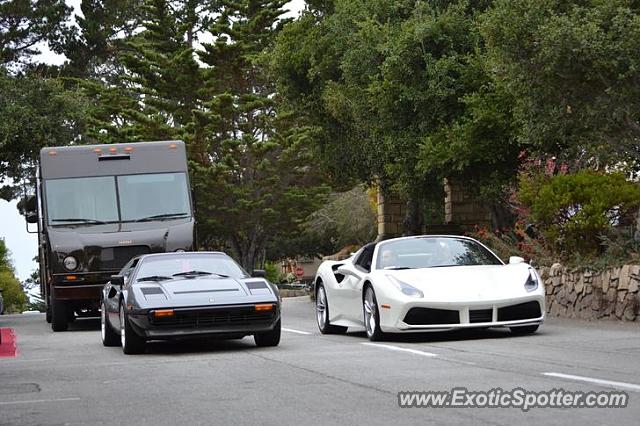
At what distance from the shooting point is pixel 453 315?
14.7 m

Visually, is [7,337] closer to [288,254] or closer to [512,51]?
[512,51]

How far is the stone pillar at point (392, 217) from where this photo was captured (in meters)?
47.3

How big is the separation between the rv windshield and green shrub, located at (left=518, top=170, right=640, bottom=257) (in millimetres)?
6587

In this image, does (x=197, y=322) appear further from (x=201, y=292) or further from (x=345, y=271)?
(x=345, y=271)

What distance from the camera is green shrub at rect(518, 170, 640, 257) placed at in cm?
2211

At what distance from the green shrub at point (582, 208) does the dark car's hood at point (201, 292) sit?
8692 millimetres

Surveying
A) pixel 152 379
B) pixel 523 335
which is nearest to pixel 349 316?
pixel 523 335

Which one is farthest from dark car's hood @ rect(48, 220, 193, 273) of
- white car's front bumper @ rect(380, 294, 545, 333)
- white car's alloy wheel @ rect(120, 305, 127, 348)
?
white car's front bumper @ rect(380, 294, 545, 333)

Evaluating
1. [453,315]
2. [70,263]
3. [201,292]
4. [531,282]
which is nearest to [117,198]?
[70,263]

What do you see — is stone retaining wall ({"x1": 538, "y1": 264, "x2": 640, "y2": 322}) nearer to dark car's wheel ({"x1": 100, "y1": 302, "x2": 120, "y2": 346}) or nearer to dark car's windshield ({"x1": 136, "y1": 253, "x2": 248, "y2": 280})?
dark car's windshield ({"x1": 136, "y1": 253, "x2": 248, "y2": 280})

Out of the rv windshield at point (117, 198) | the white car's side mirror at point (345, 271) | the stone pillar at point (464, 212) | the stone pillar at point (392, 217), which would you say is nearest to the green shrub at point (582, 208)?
the white car's side mirror at point (345, 271)

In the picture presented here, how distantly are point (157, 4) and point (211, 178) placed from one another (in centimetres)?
815

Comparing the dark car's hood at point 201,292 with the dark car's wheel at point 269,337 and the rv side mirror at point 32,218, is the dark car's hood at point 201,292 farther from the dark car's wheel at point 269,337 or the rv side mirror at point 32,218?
the rv side mirror at point 32,218

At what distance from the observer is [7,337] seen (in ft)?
70.7
